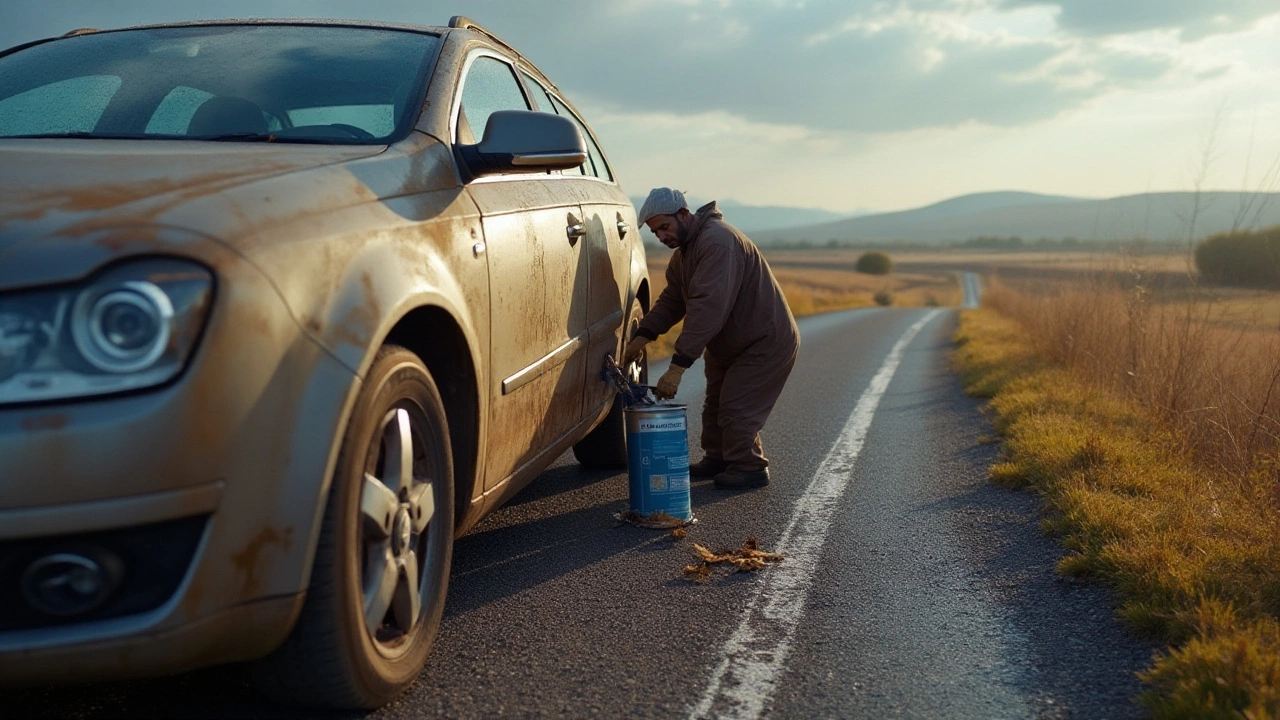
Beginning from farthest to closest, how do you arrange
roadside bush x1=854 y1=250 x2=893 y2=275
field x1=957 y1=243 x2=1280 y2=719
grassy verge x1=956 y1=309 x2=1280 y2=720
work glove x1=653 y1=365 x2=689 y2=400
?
1. roadside bush x1=854 y1=250 x2=893 y2=275
2. work glove x1=653 y1=365 x2=689 y2=400
3. field x1=957 y1=243 x2=1280 y2=719
4. grassy verge x1=956 y1=309 x2=1280 y2=720

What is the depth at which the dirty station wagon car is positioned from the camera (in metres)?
2.00

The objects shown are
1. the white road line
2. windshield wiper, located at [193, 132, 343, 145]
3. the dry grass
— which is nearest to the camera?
the white road line

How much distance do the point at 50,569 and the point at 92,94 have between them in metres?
2.05

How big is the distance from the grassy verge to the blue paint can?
1.54m

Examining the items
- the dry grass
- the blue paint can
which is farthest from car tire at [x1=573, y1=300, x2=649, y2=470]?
the dry grass

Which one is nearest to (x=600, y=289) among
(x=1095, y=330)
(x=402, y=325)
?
(x=402, y=325)

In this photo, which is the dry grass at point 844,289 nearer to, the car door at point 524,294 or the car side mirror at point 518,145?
the car door at point 524,294

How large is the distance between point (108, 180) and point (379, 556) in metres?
1.03

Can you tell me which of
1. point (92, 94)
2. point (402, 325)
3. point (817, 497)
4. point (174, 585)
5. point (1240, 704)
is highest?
point (92, 94)

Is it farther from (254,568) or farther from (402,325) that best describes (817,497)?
(254,568)

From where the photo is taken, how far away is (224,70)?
11.9ft

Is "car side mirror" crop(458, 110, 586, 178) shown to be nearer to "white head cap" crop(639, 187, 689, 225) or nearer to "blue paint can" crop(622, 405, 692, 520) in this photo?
"blue paint can" crop(622, 405, 692, 520)

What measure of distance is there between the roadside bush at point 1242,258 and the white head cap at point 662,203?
3298 mm

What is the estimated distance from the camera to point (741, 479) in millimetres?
5770
